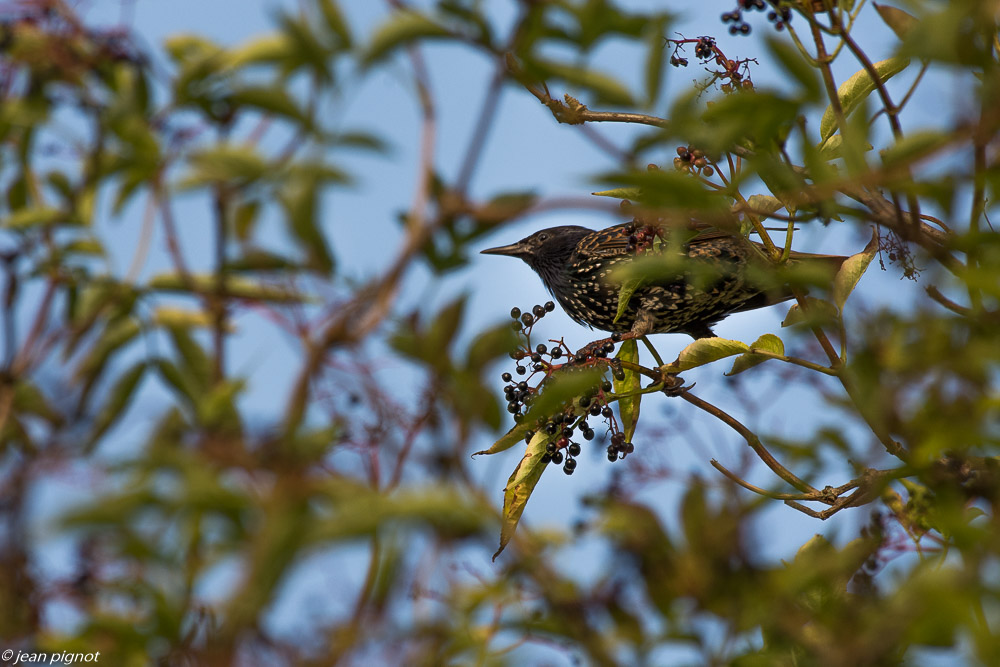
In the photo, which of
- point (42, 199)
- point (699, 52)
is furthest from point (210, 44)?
point (699, 52)

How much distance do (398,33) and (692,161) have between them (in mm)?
1189

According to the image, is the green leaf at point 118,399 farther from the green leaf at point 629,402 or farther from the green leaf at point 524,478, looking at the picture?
the green leaf at point 629,402

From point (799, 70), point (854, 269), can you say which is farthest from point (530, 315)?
point (799, 70)

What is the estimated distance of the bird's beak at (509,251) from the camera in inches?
239

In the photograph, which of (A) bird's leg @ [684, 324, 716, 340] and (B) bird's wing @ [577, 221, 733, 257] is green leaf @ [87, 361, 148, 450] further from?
(A) bird's leg @ [684, 324, 716, 340]

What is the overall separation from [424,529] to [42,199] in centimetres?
284

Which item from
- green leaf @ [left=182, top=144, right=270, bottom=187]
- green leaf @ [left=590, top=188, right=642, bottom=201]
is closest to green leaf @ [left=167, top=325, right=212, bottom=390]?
green leaf @ [left=182, top=144, right=270, bottom=187]

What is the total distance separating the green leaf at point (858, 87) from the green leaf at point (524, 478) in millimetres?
1199

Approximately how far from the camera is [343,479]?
1575 mm

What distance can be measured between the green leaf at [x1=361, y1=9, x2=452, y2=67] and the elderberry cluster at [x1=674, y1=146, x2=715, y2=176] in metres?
1.05

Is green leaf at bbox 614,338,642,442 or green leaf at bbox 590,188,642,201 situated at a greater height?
green leaf at bbox 590,188,642,201

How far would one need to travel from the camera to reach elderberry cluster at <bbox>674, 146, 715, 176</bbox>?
2746 mm

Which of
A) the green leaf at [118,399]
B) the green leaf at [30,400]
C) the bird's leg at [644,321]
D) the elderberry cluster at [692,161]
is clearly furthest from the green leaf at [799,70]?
the bird's leg at [644,321]

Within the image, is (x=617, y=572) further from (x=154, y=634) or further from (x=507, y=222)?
(x=154, y=634)
